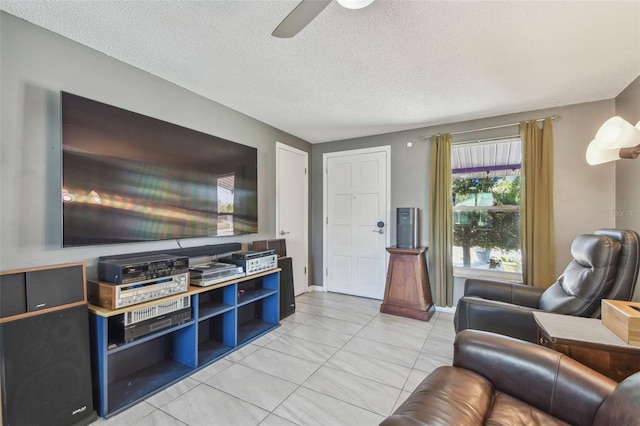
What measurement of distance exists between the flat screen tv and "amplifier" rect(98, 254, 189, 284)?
18cm

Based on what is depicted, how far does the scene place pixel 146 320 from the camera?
1946mm

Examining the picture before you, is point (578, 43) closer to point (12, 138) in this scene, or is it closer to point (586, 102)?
point (586, 102)

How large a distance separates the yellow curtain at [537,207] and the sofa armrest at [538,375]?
2138mm

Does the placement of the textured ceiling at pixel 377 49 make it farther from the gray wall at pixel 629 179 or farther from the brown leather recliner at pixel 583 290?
the brown leather recliner at pixel 583 290

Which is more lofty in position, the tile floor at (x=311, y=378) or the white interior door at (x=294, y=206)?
the white interior door at (x=294, y=206)

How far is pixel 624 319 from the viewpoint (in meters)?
1.33

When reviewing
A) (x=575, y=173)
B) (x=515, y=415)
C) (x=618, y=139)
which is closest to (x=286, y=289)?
(x=515, y=415)

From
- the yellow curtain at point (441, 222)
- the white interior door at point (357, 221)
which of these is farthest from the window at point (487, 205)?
the white interior door at point (357, 221)

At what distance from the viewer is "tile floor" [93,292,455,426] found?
1732 mm

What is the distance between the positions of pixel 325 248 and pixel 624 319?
3.48 meters

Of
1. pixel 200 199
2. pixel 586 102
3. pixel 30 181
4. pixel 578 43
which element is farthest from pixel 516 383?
pixel 586 102

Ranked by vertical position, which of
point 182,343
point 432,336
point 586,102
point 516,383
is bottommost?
point 432,336

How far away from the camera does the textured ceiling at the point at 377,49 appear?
1.64 meters

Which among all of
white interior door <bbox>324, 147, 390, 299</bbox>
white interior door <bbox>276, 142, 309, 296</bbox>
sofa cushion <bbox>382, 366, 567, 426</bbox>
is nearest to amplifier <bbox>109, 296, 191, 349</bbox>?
sofa cushion <bbox>382, 366, 567, 426</bbox>
